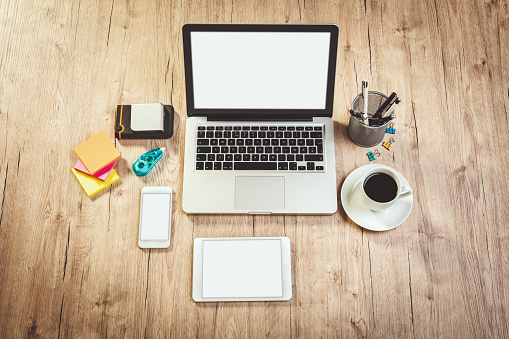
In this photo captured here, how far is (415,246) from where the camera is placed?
41.4 inches

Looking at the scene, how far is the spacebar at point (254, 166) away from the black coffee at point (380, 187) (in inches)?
9.6

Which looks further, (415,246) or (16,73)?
(16,73)

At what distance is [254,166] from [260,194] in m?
0.08

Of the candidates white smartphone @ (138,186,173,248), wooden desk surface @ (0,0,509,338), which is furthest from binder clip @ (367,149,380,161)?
white smartphone @ (138,186,173,248)

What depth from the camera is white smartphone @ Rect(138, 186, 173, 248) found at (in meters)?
1.05

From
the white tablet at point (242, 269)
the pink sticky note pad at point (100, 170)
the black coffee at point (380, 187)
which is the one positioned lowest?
the white tablet at point (242, 269)

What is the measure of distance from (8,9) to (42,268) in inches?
31.8

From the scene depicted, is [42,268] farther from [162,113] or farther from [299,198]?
[299,198]

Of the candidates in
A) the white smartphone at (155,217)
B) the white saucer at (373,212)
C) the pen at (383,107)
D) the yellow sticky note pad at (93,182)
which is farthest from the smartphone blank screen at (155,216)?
the pen at (383,107)

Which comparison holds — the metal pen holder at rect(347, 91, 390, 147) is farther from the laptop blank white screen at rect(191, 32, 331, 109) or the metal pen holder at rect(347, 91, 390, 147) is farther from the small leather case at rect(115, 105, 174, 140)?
the small leather case at rect(115, 105, 174, 140)

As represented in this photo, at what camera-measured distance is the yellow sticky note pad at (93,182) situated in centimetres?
108

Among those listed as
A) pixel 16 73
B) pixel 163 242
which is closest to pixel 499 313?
Answer: pixel 163 242

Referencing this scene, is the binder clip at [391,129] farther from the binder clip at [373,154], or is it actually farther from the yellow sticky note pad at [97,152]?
the yellow sticky note pad at [97,152]

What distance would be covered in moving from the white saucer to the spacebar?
0.66 ft
